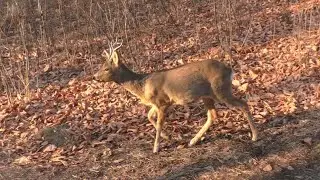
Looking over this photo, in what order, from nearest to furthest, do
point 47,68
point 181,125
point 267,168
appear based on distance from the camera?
point 267,168
point 181,125
point 47,68

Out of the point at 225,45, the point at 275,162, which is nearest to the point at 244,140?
the point at 275,162

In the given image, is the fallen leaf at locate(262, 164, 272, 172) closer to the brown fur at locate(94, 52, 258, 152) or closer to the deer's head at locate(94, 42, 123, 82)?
the brown fur at locate(94, 52, 258, 152)

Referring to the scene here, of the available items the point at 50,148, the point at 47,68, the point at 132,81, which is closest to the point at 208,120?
the point at 132,81

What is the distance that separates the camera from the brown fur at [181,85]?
664 cm

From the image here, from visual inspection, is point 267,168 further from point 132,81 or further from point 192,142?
point 132,81

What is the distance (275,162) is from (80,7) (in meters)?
7.09

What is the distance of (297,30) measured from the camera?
1038 cm

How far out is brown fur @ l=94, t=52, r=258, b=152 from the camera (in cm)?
664

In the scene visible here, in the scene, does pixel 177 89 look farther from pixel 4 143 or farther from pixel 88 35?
pixel 88 35

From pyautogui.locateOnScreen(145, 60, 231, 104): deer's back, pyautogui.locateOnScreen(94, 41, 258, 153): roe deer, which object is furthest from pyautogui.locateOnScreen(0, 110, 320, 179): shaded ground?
pyautogui.locateOnScreen(145, 60, 231, 104): deer's back

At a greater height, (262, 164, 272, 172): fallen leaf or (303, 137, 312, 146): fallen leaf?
(303, 137, 312, 146): fallen leaf

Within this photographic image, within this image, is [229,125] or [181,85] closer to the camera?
[181,85]

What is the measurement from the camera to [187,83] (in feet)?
22.0

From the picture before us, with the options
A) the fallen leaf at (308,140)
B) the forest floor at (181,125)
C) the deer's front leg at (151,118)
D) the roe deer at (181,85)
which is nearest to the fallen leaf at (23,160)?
the forest floor at (181,125)
